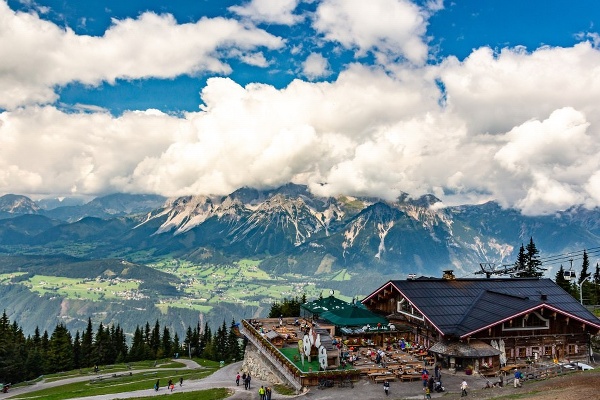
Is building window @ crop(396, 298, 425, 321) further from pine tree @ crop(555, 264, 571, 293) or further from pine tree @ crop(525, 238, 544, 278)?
pine tree @ crop(555, 264, 571, 293)

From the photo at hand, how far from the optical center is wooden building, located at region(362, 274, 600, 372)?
54812 mm

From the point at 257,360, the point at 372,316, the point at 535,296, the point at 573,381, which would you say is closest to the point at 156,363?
the point at 257,360

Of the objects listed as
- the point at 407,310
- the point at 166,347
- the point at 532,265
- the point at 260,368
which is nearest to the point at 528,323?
the point at 407,310

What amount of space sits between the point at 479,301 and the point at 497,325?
801cm

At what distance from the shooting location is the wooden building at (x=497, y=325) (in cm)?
5481

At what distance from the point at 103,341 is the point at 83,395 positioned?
3097 inches

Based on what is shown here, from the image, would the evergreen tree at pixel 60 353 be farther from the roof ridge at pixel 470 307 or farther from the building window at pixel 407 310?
the roof ridge at pixel 470 307

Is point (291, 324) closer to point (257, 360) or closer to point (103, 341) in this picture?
point (257, 360)

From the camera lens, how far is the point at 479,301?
211ft

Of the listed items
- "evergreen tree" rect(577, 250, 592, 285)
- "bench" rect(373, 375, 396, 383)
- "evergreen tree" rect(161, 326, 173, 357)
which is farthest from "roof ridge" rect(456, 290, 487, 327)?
"evergreen tree" rect(161, 326, 173, 357)

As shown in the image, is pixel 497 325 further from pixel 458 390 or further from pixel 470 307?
pixel 458 390

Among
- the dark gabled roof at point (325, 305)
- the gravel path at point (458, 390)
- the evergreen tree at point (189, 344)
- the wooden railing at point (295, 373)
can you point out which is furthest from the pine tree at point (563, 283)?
the evergreen tree at point (189, 344)

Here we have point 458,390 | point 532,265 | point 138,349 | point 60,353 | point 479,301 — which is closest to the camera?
point 458,390

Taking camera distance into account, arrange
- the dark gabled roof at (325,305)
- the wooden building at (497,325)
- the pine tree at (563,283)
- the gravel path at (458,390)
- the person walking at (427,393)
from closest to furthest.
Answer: the gravel path at (458,390), the person walking at (427,393), the wooden building at (497,325), the dark gabled roof at (325,305), the pine tree at (563,283)
